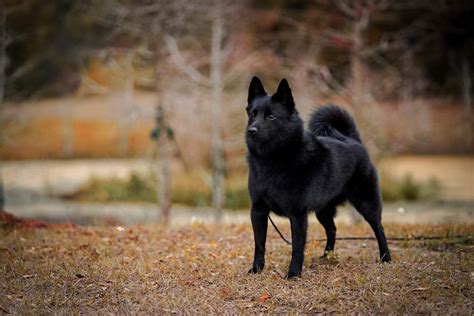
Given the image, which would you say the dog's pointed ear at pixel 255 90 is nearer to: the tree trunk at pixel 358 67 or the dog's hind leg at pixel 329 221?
the dog's hind leg at pixel 329 221

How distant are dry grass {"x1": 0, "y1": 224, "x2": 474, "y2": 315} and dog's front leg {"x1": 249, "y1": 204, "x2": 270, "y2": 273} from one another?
15 cm

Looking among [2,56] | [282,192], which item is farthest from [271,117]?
[2,56]

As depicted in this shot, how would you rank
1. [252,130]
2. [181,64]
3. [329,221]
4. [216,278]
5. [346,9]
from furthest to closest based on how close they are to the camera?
[181,64] < [346,9] < [329,221] < [216,278] < [252,130]

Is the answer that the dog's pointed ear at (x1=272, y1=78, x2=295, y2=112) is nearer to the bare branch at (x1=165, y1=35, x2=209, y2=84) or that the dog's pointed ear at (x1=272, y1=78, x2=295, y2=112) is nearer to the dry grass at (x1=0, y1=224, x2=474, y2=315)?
the dry grass at (x1=0, y1=224, x2=474, y2=315)

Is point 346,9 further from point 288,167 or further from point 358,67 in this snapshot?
point 288,167

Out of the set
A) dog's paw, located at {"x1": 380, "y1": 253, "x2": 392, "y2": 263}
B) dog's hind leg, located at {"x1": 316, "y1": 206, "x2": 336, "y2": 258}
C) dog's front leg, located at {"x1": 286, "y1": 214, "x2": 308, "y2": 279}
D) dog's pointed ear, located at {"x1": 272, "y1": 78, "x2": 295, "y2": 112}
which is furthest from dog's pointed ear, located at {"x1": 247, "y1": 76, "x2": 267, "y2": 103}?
dog's paw, located at {"x1": 380, "y1": 253, "x2": 392, "y2": 263}

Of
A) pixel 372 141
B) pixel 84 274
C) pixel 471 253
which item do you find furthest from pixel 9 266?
pixel 372 141

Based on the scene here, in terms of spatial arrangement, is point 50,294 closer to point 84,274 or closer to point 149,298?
point 84,274

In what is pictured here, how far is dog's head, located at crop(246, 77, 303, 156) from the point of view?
5332 mm

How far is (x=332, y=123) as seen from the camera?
22.1ft

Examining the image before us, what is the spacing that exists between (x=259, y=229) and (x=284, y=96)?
4.25ft

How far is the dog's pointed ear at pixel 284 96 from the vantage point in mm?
5379

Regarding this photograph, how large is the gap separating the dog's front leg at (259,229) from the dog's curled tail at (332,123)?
1310mm

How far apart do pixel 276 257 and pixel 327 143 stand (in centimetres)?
146
